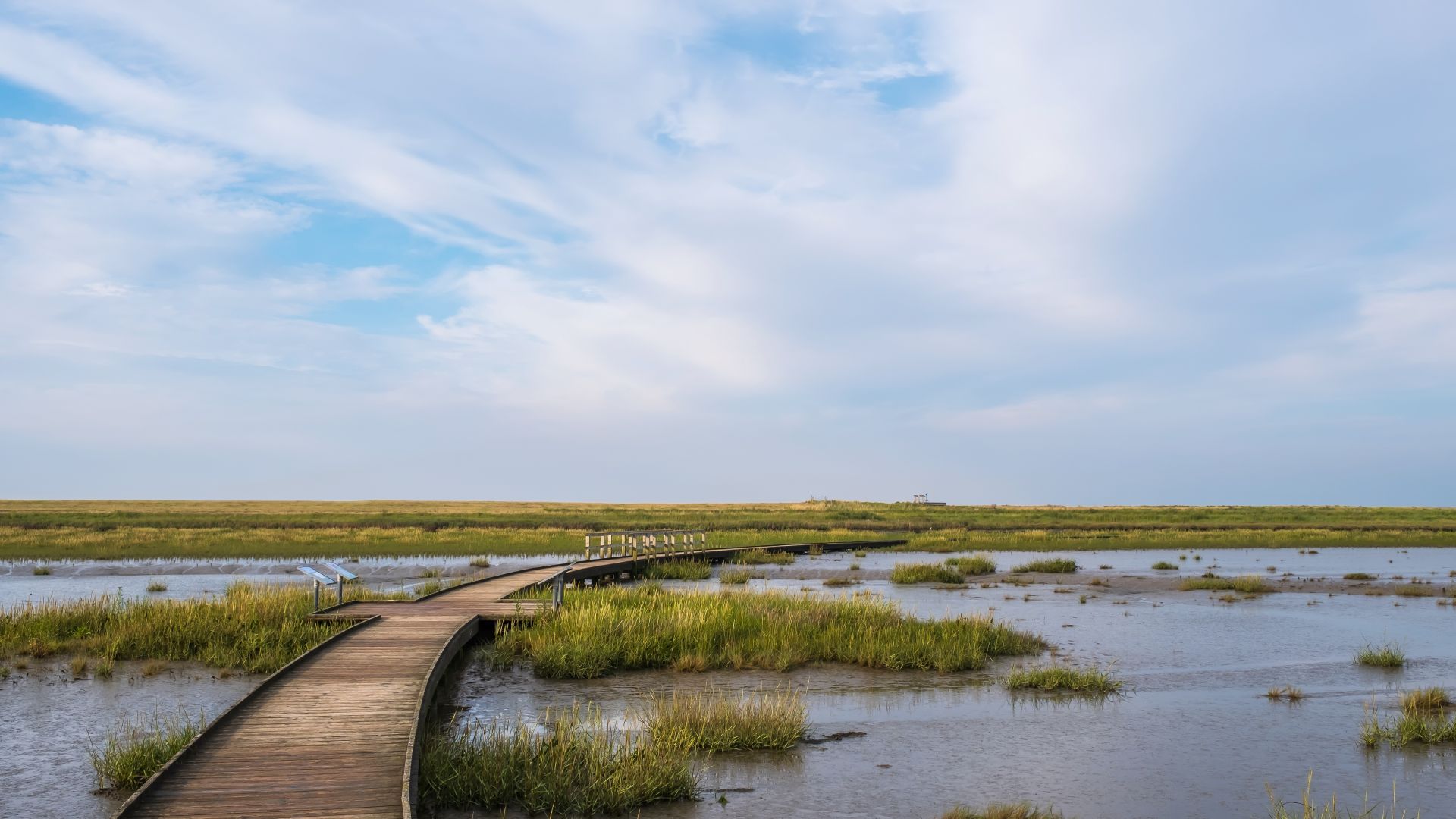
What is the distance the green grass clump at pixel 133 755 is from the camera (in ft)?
32.0

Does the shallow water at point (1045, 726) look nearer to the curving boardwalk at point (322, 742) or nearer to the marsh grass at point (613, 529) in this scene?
the curving boardwalk at point (322, 742)

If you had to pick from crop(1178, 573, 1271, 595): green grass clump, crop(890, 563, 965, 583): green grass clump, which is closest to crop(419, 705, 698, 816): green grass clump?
crop(890, 563, 965, 583): green grass clump

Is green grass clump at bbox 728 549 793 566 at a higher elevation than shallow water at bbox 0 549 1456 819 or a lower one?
higher

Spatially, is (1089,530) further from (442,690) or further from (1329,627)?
(442,690)

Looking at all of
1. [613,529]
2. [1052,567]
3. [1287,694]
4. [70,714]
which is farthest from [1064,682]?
[613,529]

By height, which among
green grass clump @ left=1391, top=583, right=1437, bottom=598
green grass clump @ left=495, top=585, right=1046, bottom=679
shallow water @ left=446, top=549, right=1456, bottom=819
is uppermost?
green grass clump @ left=495, top=585, right=1046, bottom=679

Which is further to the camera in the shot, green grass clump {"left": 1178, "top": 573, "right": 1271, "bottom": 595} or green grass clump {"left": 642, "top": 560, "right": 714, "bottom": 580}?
green grass clump {"left": 642, "top": 560, "right": 714, "bottom": 580}

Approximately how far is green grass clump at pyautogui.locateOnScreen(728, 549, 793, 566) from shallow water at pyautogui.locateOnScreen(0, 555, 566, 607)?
696 centimetres

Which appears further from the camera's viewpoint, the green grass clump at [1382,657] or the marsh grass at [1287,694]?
the green grass clump at [1382,657]

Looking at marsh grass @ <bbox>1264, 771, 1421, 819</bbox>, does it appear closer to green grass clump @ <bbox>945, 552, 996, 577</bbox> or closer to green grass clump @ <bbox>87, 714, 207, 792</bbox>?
green grass clump @ <bbox>87, 714, 207, 792</bbox>

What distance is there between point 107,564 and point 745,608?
88.0 feet

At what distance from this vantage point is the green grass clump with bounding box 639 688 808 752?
11164 mm

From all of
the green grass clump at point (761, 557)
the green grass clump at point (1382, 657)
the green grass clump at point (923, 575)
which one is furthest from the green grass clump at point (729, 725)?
the green grass clump at point (761, 557)

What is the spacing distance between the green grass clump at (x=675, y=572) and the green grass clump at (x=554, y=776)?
71.3ft
